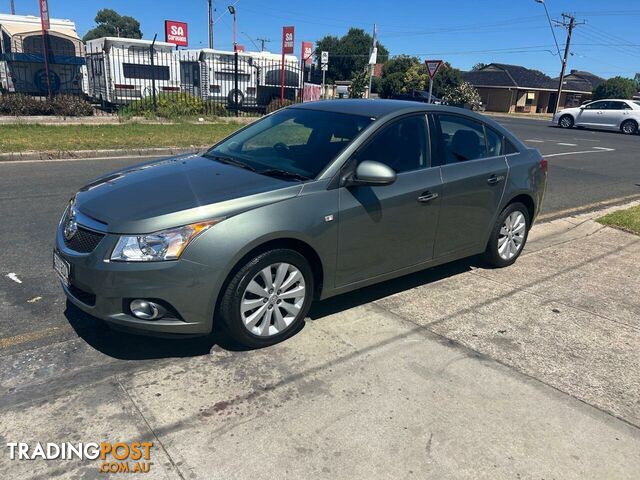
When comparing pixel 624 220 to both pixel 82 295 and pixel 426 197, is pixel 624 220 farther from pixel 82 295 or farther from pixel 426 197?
pixel 82 295

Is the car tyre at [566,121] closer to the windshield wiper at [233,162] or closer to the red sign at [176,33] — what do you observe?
the red sign at [176,33]

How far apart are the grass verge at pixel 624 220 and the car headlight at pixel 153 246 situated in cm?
625

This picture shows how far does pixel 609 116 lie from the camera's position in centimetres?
2731

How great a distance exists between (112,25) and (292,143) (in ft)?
466

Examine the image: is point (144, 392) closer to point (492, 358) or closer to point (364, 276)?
point (364, 276)

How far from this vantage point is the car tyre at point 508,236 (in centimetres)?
510

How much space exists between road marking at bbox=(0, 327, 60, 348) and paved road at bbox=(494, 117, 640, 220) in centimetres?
650

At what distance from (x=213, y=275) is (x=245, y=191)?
601mm

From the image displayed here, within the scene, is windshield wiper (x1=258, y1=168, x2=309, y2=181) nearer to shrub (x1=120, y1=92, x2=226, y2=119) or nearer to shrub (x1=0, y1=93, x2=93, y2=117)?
shrub (x1=0, y1=93, x2=93, y2=117)

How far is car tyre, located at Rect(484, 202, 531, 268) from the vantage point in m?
5.10

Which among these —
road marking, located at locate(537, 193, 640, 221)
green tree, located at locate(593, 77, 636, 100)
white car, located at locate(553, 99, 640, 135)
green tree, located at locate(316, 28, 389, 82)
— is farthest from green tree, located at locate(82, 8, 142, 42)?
road marking, located at locate(537, 193, 640, 221)

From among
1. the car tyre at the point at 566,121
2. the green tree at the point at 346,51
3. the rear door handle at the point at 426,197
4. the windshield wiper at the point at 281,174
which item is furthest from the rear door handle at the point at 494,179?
the green tree at the point at 346,51

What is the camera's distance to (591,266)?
5602mm

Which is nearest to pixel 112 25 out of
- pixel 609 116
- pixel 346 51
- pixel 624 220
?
pixel 346 51
